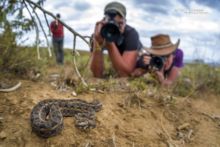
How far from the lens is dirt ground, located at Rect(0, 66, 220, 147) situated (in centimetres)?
466

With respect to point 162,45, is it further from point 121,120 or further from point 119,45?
point 121,120

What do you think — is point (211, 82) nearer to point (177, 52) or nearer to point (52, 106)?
point (177, 52)

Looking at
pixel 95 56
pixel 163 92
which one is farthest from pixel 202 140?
pixel 95 56

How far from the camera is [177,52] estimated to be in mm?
8320

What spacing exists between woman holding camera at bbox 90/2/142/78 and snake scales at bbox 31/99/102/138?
1.81 m

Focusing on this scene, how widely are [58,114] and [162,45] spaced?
370cm

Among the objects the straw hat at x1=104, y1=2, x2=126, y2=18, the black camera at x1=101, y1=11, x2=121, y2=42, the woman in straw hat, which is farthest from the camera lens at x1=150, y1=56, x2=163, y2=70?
the straw hat at x1=104, y1=2, x2=126, y2=18

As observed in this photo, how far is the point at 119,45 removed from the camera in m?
7.72

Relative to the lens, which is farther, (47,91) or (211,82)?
(211,82)

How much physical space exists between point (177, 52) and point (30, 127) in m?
4.34

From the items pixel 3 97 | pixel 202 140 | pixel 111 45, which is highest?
pixel 111 45

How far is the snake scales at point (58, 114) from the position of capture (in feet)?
14.8

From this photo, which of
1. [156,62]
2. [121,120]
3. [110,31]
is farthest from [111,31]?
[121,120]

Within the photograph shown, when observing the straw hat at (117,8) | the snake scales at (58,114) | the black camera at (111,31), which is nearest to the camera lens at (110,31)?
the black camera at (111,31)
